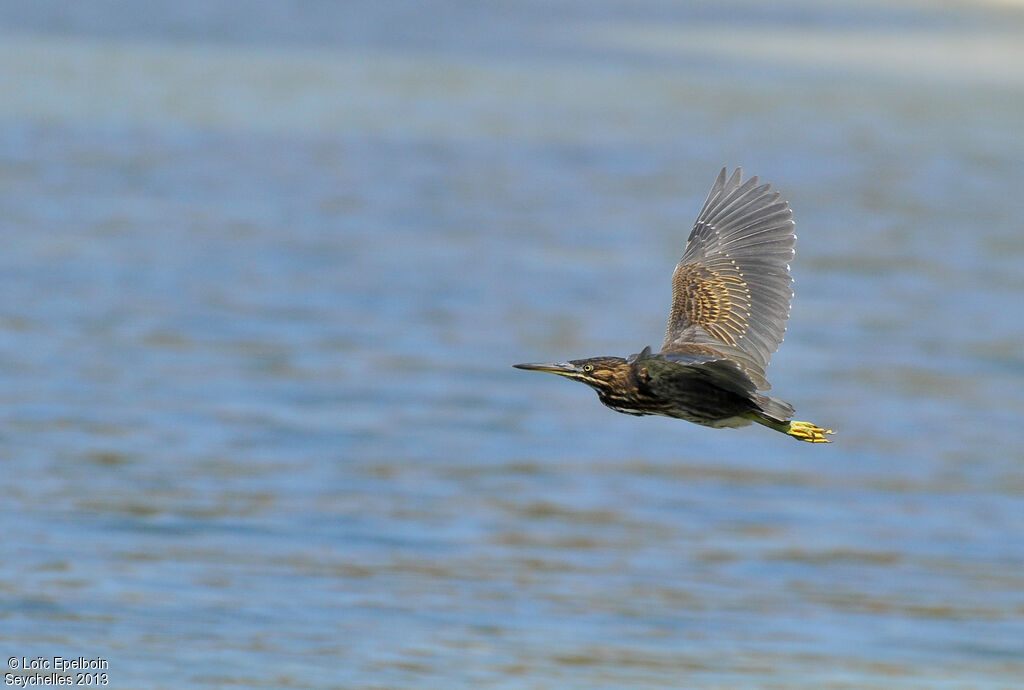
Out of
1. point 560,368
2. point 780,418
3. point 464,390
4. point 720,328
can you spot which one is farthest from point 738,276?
point 464,390

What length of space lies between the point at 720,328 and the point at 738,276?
385mm

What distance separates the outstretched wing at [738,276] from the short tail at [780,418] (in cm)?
40

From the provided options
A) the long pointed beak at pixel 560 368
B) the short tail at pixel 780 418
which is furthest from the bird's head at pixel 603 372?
the short tail at pixel 780 418

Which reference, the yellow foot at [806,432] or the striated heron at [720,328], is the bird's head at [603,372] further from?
the yellow foot at [806,432]

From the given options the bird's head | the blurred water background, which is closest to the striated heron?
the bird's head

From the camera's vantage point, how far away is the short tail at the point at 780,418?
6.64m

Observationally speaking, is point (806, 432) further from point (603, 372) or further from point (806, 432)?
point (603, 372)

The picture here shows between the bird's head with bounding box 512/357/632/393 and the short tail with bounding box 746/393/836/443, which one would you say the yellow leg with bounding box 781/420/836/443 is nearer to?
the short tail with bounding box 746/393/836/443

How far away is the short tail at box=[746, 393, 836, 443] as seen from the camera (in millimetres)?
6641

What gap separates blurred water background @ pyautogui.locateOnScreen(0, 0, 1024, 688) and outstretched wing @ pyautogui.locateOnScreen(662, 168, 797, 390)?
7.20 feet

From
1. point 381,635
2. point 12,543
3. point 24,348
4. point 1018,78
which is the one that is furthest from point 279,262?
point 1018,78

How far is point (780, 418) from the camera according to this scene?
6582mm

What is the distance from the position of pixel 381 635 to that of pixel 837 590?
292 cm

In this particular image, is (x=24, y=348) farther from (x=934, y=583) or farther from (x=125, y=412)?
(x=934, y=583)
